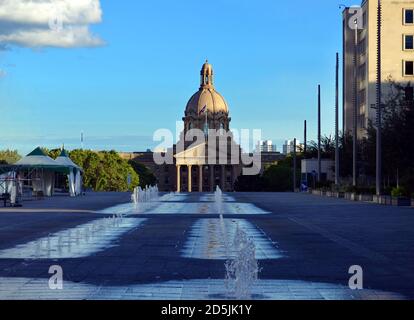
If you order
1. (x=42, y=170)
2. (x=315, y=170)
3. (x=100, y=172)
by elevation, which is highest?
(x=100, y=172)

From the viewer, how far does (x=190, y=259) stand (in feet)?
55.9

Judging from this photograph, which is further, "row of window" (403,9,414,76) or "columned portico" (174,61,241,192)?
"columned portico" (174,61,241,192)

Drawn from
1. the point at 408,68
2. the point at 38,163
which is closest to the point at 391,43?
the point at 408,68

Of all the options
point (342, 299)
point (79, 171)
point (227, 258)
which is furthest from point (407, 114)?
point (342, 299)

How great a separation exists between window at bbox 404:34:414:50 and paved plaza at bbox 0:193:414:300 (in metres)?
61.6

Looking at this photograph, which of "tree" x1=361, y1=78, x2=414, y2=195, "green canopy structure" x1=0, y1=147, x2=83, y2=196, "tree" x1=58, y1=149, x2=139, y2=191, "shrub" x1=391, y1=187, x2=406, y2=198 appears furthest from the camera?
"tree" x1=58, y1=149, x2=139, y2=191

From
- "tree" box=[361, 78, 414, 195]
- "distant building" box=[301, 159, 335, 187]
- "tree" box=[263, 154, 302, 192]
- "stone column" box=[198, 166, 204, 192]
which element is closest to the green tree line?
"tree" box=[263, 154, 302, 192]

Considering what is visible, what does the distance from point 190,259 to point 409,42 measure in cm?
7600

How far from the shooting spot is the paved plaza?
12.3 meters

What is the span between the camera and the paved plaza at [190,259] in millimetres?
12328

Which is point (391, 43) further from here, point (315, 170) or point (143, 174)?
point (143, 174)

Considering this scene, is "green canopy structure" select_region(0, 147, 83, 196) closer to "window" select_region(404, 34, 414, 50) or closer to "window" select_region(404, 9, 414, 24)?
"window" select_region(404, 34, 414, 50)

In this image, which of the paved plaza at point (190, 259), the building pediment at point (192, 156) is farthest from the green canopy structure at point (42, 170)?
the building pediment at point (192, 156)
